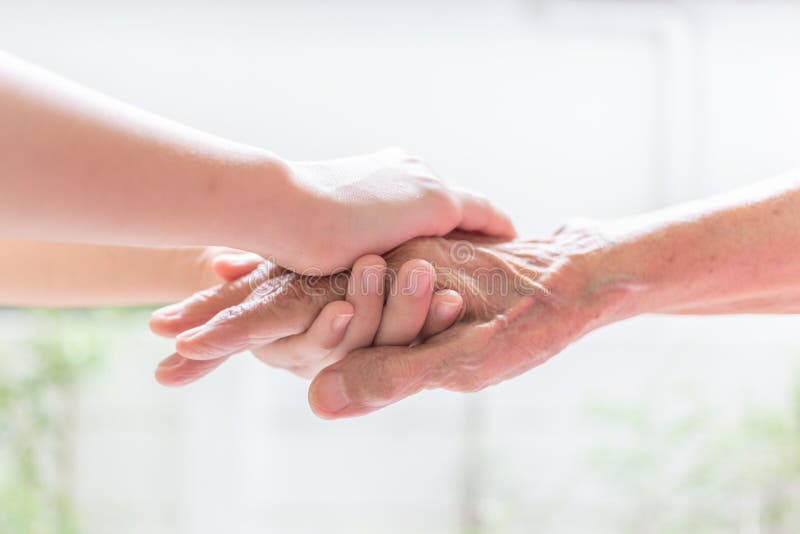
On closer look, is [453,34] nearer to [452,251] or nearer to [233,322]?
[452,251]

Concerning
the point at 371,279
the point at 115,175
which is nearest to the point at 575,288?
the point at 371,279

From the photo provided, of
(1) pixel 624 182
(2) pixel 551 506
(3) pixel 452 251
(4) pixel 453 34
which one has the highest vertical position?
(4) pixel 453 34

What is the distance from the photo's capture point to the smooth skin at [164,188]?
97 centimetres

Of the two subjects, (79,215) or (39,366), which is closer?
(79,215)

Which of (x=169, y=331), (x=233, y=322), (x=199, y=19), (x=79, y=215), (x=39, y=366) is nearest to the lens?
(x=79, y=215)

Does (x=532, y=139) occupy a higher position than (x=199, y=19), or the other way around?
(x=199, y=19)

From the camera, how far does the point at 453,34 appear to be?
139 inches

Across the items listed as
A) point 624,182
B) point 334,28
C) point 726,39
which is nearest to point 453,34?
point 334,28

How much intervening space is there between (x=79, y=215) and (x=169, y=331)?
1.34ft

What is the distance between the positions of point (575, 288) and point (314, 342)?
1.33 feet

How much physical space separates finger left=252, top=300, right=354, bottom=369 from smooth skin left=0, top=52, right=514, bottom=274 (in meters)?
Answer: 0.08

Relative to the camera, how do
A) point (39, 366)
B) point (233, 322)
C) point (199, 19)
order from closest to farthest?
1. point (233, 322)
2. point (39, 366)
3. point (199, 19)

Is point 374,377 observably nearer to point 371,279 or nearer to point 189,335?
point 371,279

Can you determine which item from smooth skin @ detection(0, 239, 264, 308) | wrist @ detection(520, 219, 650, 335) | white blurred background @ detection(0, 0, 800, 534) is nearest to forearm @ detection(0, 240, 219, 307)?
smooth skin @ detection(0, 239, 264, 308)
